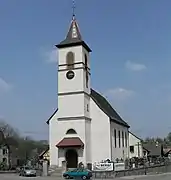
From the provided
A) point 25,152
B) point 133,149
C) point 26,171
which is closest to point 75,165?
point 26,171

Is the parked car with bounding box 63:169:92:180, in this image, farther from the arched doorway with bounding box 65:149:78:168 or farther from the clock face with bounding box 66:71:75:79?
the clock face with bounding box 66:71:75:79

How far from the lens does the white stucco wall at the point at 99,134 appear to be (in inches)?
2153

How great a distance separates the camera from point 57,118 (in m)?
55.7

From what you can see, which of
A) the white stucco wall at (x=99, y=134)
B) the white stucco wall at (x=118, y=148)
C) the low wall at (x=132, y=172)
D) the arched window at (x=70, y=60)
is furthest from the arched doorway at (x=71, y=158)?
the arched window at (x=70, y=60)

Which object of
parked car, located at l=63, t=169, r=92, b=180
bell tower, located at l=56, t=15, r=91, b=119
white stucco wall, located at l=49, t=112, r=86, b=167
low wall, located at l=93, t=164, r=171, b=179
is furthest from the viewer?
bell tower, located at l=56, t=15, r=91, b=119

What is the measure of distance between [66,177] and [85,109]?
44.6ft

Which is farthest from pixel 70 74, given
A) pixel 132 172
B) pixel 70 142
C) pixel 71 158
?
pixel 132 172

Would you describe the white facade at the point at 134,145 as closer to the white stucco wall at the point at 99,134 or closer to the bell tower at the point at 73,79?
the white stucco wall at the point at 99,134

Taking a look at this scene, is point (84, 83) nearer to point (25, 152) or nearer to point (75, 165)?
point (75, 165)

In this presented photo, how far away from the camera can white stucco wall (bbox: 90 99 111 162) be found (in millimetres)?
54688

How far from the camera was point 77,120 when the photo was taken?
53906 millimetres

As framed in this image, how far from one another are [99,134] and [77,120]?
14.2 ft

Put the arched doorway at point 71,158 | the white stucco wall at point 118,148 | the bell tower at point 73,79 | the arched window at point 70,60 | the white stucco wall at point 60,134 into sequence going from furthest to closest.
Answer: the white stucco wall at point 118,148, the arched window at point 70,60, the bell tower at point 73,79, the arched doorway at point 71,158, the white stucco wall at point 60,134

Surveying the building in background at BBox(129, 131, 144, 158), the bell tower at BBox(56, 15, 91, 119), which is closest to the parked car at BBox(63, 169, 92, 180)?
the bell tower at BBox(56, 15, 91, 119)
